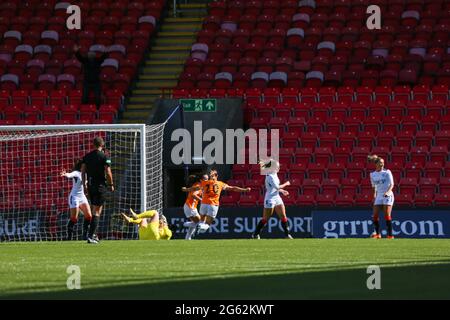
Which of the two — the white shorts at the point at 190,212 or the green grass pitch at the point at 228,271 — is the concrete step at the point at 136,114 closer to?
the white shorts at the point at 190,212

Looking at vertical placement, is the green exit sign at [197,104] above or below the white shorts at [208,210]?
above

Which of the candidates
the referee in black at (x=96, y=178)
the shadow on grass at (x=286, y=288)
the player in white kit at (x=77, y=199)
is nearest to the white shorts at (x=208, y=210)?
the player in white kit at (x=77, y=199)

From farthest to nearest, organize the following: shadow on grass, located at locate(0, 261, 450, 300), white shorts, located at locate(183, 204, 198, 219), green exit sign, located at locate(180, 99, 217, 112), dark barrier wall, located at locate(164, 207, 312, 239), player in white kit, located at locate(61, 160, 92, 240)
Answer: green exit sign, located at locate(180, 99, 217, 112) → dark barrier wall, located at locate(164, 207, 312, 239) → white shorts, located at locate(183, 204, 198, 219) → player in white kit, located at locate(61, 160, 92, 240) → shadow on grass, located at locate(0, 261, 450, 300)

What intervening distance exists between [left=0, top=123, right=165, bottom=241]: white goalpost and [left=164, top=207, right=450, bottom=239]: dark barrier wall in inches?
48.9

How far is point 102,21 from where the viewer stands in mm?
38625

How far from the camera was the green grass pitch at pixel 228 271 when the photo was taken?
1155 centimetres

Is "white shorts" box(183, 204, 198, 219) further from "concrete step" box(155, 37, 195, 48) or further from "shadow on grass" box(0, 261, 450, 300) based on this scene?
"shadow on grass" box(0, 261, 450, 300)

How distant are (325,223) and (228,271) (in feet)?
50.0

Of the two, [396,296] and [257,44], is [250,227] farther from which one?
[396,296]

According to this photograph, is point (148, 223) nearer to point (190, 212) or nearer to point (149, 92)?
point (190, 212)

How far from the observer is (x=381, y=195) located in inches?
1081

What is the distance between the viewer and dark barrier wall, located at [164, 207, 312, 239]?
97.3 feet

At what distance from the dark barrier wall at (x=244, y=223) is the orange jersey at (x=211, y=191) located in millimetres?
1236

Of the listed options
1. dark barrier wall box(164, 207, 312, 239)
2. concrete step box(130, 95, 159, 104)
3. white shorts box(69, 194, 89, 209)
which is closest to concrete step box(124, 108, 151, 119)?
concrete step box(130, 95, 159, 104)
